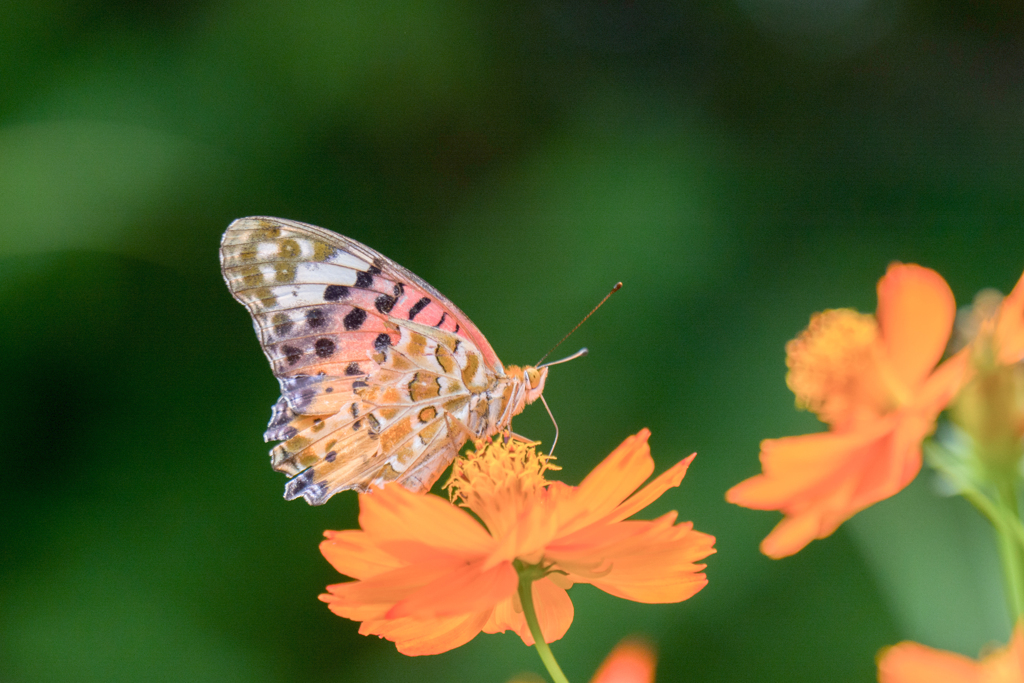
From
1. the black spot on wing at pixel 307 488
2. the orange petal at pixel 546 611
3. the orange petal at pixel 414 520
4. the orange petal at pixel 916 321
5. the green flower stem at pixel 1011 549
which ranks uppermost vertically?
the orange petal at pixel 916 321

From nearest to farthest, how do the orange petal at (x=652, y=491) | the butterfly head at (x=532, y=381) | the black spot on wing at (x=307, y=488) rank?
the orange petal at (x=652, y=491)
the black spot on wing at (x=307, y=488)
the butterfly head at (x=532, y=381)

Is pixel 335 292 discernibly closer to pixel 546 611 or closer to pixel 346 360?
pixel 346 360

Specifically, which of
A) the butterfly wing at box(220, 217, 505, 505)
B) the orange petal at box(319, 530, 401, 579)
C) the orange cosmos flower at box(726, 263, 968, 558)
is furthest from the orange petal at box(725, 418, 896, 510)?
the butterfly wing at box(220, 217, 505, 505)

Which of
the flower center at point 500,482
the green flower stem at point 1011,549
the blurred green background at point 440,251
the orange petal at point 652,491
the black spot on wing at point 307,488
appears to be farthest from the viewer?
the blurred green background at point 440,251

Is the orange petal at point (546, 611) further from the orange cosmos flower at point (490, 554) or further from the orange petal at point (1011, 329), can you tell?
the orange petal at point (1011, 329)

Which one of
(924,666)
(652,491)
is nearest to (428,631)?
(652,491)

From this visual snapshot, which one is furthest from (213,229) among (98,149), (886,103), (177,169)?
Result: (886,103)

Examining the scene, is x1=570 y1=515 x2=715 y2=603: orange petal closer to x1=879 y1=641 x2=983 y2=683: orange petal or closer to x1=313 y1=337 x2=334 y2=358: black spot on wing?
x1=879 y1=641 x2=983 y2=683: orange petal

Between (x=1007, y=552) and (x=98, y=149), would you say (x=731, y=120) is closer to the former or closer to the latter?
(x=98, y=149)

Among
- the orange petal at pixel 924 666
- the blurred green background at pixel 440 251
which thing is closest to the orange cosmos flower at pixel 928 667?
the orange petal at pixel 924 666
